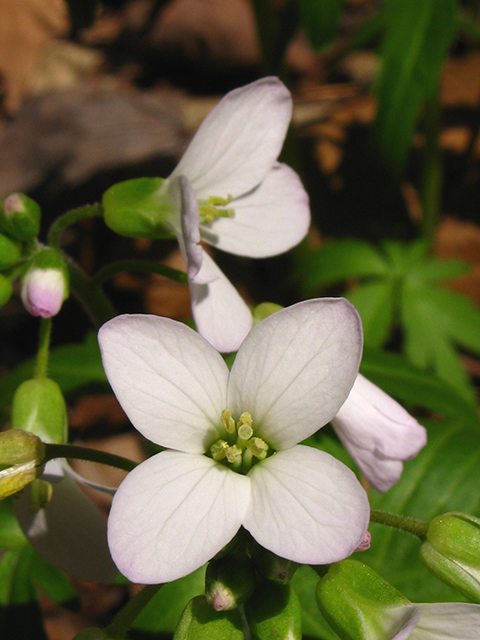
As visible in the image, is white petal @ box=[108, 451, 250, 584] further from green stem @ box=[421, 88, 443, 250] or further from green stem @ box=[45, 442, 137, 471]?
green stem @ box=[421, 88, 443, 250]

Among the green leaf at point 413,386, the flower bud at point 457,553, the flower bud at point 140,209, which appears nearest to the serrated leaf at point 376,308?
the green leaf at point 413,386

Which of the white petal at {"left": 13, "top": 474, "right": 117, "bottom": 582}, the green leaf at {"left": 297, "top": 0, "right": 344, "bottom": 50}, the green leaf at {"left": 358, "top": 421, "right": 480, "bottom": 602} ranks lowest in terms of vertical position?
the green leaf at {"left": 358, "top": 421, "right": 480, "bottom": 602}

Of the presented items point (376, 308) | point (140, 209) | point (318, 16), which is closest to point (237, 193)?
point (140, 209)

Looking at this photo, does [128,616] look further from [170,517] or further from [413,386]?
[413,386]

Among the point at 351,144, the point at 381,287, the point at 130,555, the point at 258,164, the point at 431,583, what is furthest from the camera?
the point at 351,144

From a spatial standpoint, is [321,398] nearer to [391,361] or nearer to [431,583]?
[431,583]

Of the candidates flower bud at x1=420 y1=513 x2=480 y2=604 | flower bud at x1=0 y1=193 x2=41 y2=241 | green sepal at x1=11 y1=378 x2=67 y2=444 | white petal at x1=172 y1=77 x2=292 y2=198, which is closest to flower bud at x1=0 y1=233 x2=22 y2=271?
flower bud at x1=0 y1=193 x2=41 y2=241

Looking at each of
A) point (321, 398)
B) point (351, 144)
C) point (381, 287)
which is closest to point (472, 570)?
point (321, 398)
